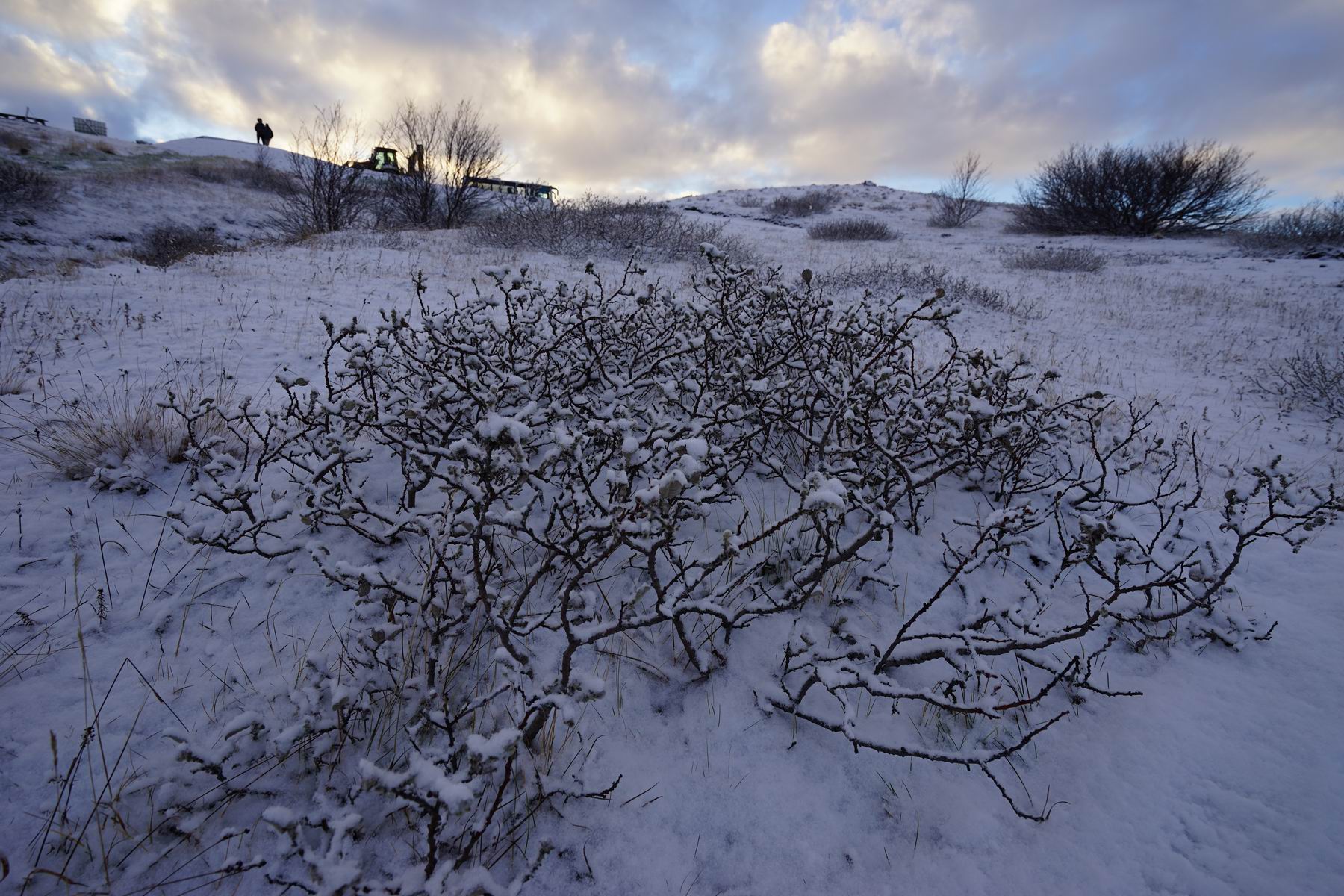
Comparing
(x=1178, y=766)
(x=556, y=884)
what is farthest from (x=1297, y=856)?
(x=556, y=884)

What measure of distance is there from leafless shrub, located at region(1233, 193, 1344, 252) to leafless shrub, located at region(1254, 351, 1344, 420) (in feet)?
48.4

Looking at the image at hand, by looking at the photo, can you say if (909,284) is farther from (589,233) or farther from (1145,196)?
(1145,196)

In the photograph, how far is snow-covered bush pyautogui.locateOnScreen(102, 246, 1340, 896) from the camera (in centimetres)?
143

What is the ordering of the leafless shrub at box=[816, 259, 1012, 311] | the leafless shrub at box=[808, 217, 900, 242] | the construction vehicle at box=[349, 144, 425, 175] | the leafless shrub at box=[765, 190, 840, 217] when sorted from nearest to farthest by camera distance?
the leafless shrub at box=[816, 259, 1012, 311] < the construction vehicle at box=[349, 144, 425, 175] < the leafless shrub at box=[808, 217, 900, 242] < the leafless shrub at box=[765, 190, 840, 217]

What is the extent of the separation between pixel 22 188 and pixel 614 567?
2528 centimetres

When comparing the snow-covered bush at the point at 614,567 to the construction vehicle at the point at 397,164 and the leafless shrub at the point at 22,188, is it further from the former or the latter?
the leafless shrub at the point at 22,188

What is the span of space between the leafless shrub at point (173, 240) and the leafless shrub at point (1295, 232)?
99.8ft

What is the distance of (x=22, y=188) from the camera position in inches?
643

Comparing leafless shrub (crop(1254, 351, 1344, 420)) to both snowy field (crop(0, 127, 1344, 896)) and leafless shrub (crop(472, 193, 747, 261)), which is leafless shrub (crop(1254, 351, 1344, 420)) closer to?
snowy field (crop(0, 127, 1344, 896))

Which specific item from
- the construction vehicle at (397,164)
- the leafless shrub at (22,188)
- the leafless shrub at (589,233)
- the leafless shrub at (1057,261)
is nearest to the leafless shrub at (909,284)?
the leafless shrub at (589,233)

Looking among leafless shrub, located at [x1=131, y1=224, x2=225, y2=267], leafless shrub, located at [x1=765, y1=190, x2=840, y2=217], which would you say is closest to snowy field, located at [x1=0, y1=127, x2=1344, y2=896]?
leafless shrub, located at [x1=131, y1=224, x2=225, y2=267]

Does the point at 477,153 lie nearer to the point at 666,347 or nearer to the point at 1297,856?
the point at 666,347

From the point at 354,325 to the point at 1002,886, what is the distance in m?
3.06

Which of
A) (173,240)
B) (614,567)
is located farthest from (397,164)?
(614,567)
